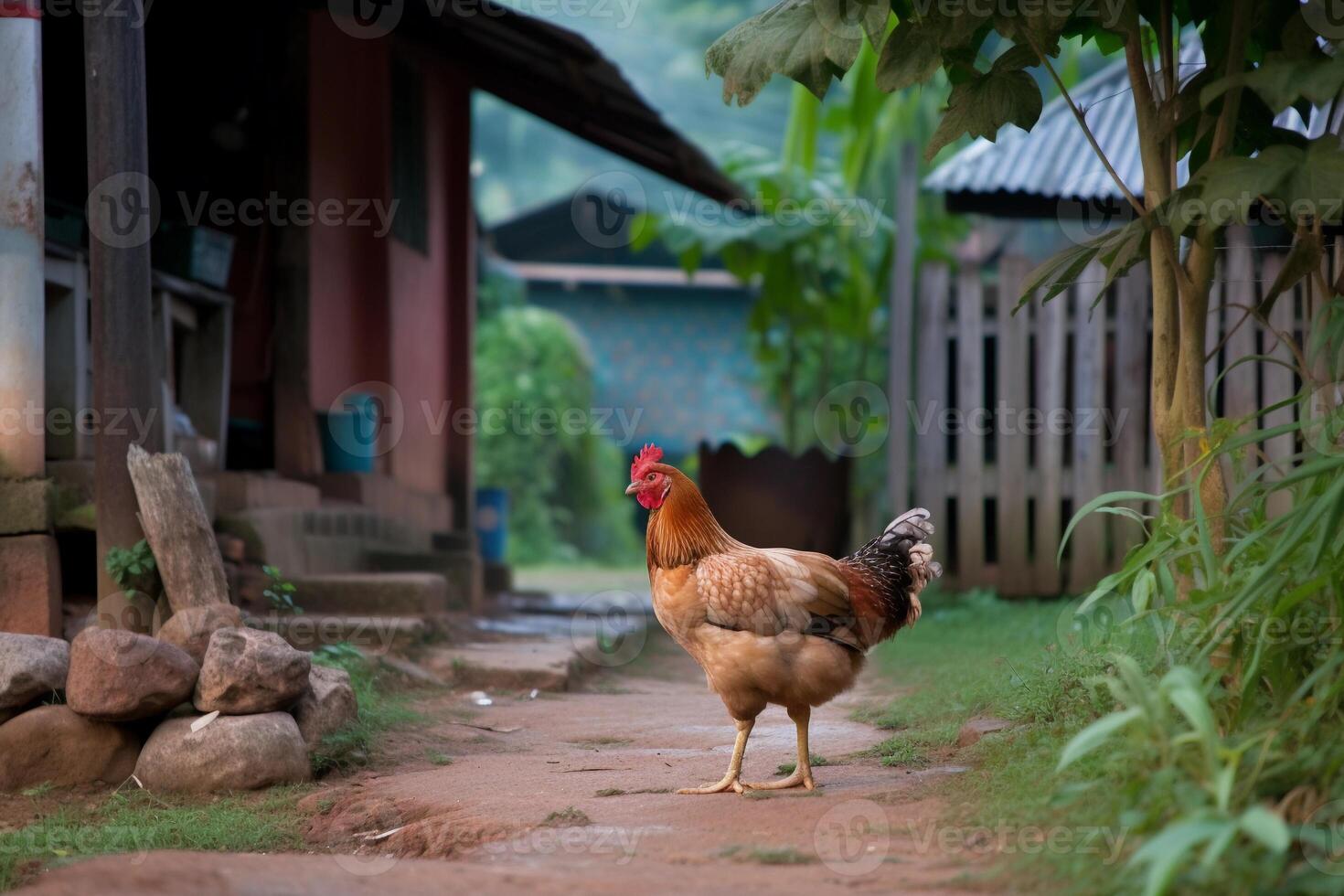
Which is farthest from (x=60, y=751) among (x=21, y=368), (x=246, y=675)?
(x=21, y=368)

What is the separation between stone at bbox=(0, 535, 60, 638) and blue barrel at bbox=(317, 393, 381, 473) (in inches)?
151

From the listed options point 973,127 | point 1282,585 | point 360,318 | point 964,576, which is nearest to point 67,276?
point 360,318

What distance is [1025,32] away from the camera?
182 inches

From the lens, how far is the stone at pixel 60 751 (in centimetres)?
478

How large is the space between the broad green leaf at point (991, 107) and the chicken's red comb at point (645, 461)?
5.01 feet

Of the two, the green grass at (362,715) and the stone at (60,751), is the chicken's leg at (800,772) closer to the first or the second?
the green grass at (362,715)

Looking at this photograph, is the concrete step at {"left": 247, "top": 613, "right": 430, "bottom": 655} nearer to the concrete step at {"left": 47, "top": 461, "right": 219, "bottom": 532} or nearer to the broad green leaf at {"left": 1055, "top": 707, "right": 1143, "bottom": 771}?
the concrete step at {"left": 47, "top": 461, "right": 219, "bottom": 532}

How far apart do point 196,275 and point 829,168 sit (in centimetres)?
1009

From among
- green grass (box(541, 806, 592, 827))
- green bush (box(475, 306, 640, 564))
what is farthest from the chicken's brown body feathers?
green bush (box(475, 306, 640, 564))

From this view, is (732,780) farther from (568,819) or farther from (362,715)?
(362,715)

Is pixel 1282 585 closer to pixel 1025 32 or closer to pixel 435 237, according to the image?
pixel 1025 32

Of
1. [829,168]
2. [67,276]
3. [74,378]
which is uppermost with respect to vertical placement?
[829,168]

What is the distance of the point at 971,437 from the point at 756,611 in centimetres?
584

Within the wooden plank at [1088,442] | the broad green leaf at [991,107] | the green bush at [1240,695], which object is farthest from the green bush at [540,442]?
the green bush at [1240,695]
